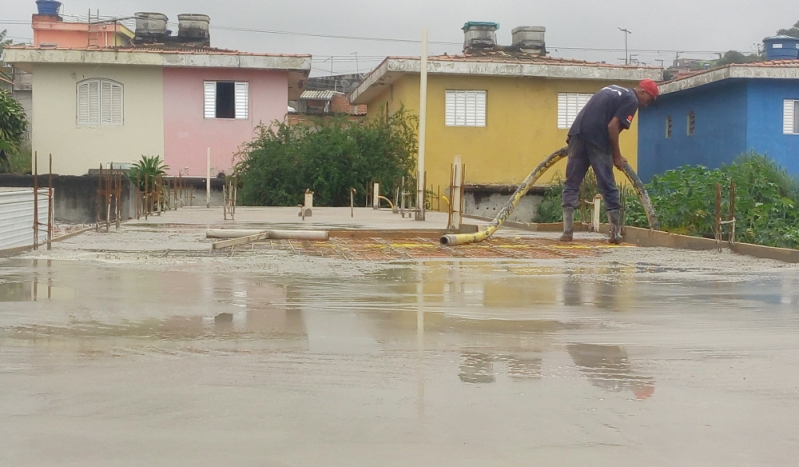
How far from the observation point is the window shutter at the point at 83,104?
2920 centimetres

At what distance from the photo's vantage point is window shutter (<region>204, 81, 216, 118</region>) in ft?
97.3

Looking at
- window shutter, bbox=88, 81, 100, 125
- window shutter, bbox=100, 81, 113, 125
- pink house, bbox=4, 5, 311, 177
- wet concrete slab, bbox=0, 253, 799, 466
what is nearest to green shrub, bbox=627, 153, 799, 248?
wet concrete slab, bbox=0, 253, 799, 466

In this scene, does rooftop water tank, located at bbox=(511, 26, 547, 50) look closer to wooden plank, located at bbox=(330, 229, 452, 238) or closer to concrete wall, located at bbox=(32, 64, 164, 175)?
concrete wall, located at bbox=(32, 64, 164, 175)

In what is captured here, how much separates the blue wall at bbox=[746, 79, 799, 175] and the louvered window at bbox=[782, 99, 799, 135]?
0.12 metres

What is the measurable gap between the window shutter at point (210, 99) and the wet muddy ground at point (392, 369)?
21971 millimetres

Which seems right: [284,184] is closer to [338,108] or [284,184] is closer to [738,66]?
[738,66]

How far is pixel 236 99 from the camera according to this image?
2988cm

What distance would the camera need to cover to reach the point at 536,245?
11.9 meters

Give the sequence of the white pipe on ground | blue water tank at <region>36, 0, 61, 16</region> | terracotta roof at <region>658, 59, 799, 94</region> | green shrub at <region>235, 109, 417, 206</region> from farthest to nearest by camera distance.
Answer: blue water tank at <region>36, 0, 61, 16</region> < green shrub at <region>235, 109, 417, 206</region> < terracotta roof at <region>658, 59, 799, 94</region> < the white pipe on ground

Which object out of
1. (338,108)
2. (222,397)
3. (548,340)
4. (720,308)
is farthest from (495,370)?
(338,108)

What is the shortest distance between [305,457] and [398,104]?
26738mm

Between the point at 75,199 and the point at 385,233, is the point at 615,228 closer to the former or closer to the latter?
the point at 385,233

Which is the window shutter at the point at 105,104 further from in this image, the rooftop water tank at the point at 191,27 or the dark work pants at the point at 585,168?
the dark work pants at the point at 585,168

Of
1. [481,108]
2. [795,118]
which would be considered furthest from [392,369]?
[795,118]
